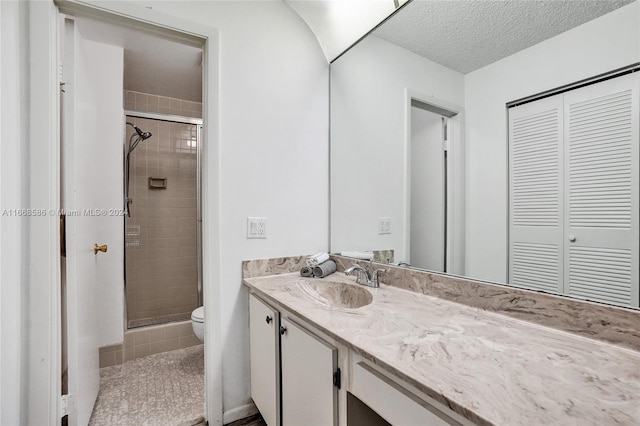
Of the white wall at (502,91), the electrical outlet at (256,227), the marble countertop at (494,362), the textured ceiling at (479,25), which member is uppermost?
the textured ceiling at (479,25)

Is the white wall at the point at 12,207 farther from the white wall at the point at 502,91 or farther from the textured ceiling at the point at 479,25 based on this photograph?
the white wall at the point at 502,91

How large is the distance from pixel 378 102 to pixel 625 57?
3.36ft

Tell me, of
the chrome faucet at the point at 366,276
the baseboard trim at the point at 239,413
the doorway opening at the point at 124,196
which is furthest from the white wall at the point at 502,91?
the doorway opening at the point at 124,196

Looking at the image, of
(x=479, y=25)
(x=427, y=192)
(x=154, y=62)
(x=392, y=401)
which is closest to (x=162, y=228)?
(x=154, y=62)

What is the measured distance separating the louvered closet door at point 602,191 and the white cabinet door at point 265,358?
1.06 metres

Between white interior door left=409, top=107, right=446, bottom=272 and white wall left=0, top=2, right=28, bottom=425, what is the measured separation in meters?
1.64

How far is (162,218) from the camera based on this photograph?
2.97 metres

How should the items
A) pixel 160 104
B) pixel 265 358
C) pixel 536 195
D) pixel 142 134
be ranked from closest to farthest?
pixel 536 195
pixel 265 358
pixel 142 134
pixel 160 104

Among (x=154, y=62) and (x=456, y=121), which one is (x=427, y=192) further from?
(x=154, y=62)

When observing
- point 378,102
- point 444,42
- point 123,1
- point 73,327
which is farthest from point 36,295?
point 444,42

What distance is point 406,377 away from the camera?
2.05 feet

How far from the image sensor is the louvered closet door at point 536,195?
913 mm

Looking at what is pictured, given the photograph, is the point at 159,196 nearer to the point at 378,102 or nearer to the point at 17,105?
the point at 17,105

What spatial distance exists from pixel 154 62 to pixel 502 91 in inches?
96.2
